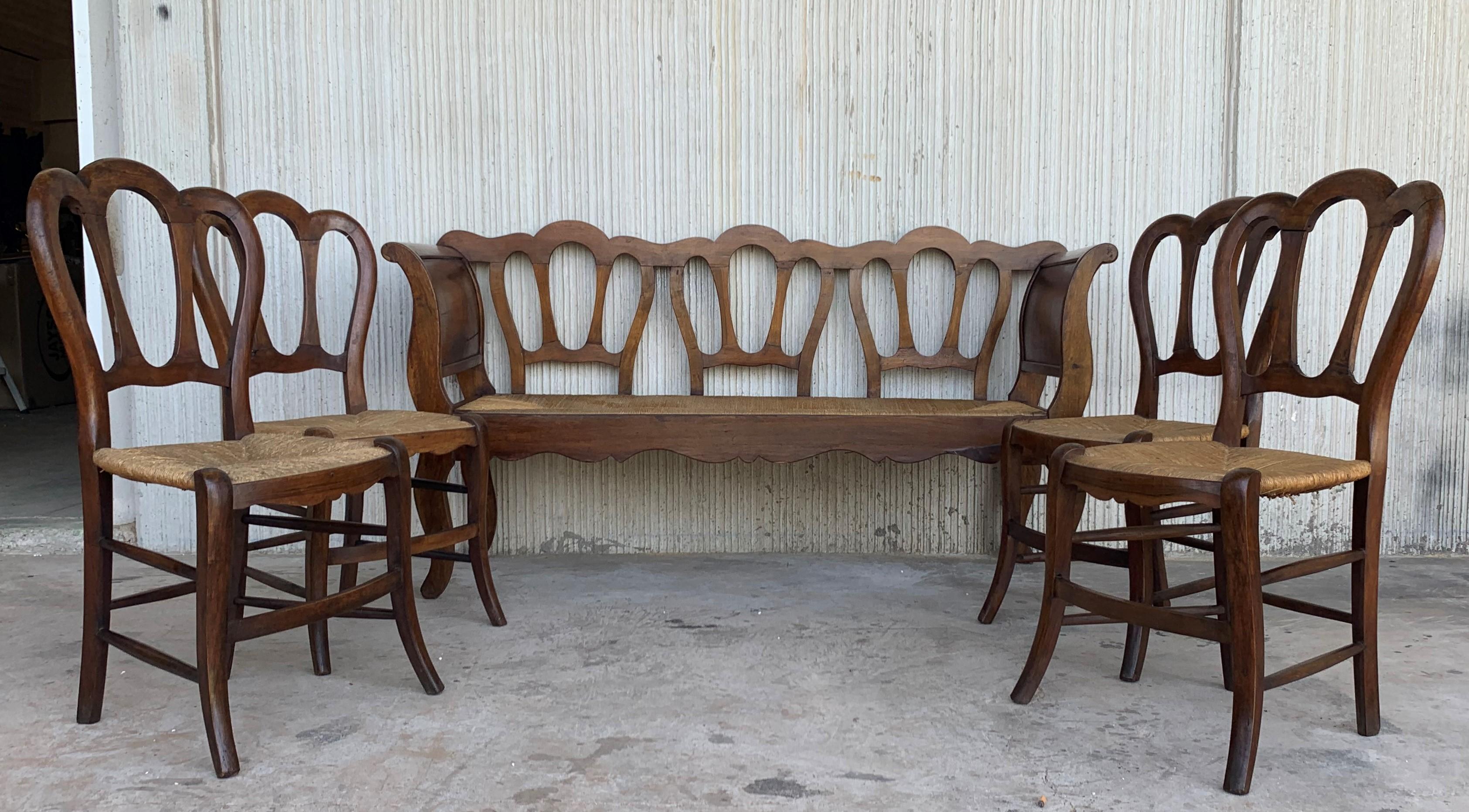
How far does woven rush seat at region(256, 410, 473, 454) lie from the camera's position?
101 inches

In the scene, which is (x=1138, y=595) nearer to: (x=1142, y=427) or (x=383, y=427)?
(x=1142, y=427)

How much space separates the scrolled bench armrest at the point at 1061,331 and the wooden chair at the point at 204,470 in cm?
185

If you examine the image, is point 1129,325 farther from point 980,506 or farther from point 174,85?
point 174,85

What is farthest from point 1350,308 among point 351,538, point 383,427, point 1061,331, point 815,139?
point 351,538

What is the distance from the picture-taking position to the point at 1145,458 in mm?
2062

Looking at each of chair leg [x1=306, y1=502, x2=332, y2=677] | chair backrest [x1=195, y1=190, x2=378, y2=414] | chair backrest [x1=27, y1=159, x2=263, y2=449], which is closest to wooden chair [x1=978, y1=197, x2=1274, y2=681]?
chair leg [x1=306, y1=502, x2=332, y2=677]

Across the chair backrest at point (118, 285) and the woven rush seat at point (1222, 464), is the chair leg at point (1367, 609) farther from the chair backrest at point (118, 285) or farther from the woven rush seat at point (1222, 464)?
the chair backrest at point (118, 285)

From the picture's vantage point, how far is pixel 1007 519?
9.02 ft

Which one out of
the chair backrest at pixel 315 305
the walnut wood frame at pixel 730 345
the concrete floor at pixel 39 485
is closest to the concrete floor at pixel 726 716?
the walnut wood frame at pixel 730 345

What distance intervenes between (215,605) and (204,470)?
23 centimetres

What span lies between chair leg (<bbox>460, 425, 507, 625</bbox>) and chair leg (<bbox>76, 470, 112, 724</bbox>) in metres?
0.85

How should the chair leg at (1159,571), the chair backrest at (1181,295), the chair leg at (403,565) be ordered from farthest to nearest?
the chair backrest at (1181,295) < the chair leg at (1159,571) < the chair leg at (403,565)

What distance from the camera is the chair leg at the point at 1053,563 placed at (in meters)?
2.12

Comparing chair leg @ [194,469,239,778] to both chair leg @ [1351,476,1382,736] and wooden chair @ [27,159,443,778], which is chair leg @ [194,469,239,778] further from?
chair leg @ [1351,476,1382,736]
